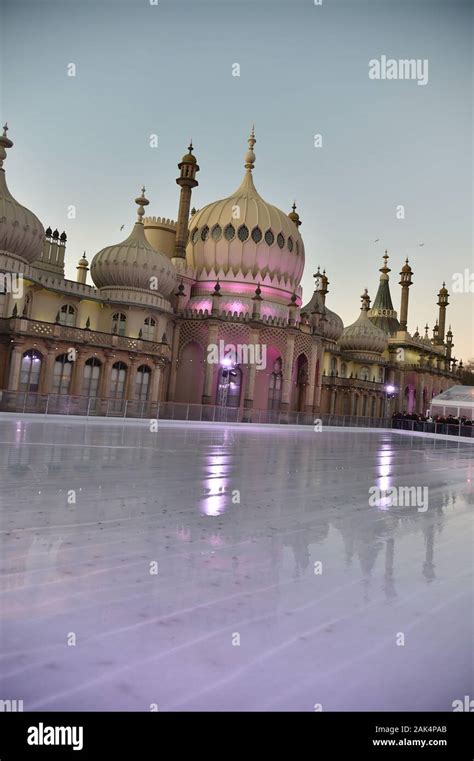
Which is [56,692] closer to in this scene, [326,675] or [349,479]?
[326,675]

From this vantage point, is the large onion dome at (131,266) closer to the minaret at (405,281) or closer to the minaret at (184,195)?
the minaret at (184,195)

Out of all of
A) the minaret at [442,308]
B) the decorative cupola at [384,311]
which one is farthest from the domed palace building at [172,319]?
the minaret at [442,308]

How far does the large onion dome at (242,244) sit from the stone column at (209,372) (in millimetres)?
5381

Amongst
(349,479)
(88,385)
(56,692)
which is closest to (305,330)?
(88,385)

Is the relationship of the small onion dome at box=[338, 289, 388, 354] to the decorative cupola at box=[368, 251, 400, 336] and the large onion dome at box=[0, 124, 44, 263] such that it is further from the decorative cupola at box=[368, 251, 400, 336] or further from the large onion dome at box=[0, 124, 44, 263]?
the large onion dome at box=[0, 124, 44, 263]

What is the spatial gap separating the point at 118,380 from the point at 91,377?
1783 millimetres

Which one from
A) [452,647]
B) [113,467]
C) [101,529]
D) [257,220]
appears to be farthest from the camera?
[257,220]

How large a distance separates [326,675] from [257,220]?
41.6 metres

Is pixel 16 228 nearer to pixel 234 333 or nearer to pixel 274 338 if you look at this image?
pixel 234 333

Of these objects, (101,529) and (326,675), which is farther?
(101,529)

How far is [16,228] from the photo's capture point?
27625 mm

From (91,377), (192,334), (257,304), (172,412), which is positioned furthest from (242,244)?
(172,412)
